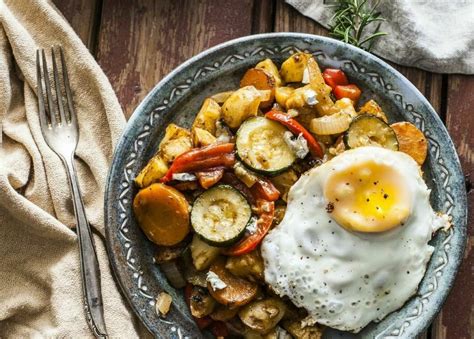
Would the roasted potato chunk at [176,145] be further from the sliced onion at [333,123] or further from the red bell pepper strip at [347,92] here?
the red bell pepper strip at [347,92]

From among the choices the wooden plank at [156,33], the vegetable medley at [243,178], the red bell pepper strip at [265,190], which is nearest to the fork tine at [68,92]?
the wooden plank at [156,33]

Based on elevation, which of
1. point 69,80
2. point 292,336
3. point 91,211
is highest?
point 69,80

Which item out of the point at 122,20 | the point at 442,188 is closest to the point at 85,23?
the point at 122,20

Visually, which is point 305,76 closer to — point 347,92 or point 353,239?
point 347,92

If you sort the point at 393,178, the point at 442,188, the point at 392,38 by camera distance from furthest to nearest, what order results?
the point at 392,38 < the point at 442,188 < the point at 393,178

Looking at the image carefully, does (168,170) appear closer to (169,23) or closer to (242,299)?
(242,299)

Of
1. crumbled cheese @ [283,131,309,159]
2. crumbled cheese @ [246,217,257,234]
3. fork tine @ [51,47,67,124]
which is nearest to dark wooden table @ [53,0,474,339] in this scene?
fork tine @ [51,47,67,124]
